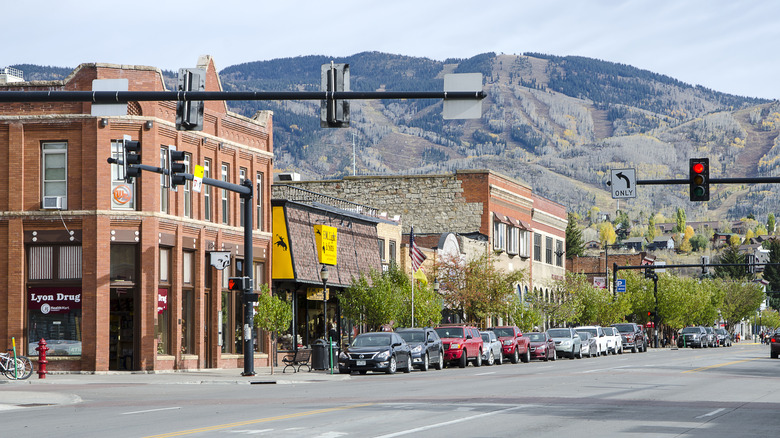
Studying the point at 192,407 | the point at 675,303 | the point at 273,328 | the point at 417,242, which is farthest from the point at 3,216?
the point at 675,303

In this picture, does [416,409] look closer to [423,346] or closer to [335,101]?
[335,101]

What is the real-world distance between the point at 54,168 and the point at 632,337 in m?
49.8

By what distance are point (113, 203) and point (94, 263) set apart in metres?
2.30

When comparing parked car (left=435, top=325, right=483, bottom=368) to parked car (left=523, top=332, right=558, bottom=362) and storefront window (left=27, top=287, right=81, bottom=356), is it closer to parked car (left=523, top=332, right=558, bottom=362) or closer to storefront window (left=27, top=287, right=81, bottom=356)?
parked car (left=523, top=332, right=558, bottom=362)

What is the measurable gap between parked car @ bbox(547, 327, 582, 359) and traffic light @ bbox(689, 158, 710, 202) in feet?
109

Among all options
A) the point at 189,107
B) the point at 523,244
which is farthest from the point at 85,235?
the point at 523,244

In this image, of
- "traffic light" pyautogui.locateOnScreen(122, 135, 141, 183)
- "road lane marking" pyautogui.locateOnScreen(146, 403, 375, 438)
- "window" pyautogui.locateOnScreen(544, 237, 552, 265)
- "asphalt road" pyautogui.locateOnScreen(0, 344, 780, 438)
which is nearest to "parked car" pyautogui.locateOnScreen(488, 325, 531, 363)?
"asphalt road" pyautogui.locateOnScreen(0, 344, 780, 438)

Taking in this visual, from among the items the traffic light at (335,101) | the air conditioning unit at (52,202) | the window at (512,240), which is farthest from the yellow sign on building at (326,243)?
the traffic light at (335,101)

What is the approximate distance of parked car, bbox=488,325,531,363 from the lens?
53844 millimetres

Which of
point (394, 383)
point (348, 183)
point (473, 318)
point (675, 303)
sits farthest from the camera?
point (675, 303)

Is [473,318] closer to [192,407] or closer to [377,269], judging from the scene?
[377,269]

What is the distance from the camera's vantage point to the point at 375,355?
39.7m

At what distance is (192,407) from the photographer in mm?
22609

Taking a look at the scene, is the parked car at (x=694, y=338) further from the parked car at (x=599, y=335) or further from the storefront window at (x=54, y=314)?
the storefront window at (x=54, y=314)
